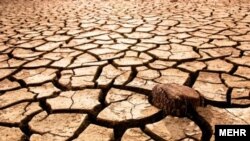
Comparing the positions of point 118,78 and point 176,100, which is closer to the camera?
point 176,100

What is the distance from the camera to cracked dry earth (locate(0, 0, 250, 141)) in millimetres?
1232

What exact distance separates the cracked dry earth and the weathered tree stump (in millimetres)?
37

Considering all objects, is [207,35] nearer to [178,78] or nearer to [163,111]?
[178,78]

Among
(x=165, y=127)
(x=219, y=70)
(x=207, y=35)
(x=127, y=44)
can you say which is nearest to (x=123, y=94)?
(x=165, y=127)

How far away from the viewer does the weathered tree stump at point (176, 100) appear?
1.27 metres

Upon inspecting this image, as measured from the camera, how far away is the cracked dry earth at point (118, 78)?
4.04 ft

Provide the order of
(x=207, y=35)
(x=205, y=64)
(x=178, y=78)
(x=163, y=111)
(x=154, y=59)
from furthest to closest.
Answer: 1. (x=207, y=35)
2. (x=154, y=59)
3. (x=205, y=64)
4. (x=178, y=78)
5. (x=163, y=111)

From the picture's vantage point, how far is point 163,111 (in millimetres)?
1314

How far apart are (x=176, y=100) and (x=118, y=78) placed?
0.56m

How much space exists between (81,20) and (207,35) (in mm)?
1975

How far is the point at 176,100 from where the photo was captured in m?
1.26

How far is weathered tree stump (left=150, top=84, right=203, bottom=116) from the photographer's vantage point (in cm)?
127

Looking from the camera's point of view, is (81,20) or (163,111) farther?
(81,20)

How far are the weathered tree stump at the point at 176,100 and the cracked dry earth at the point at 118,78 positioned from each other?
4 centimetres
